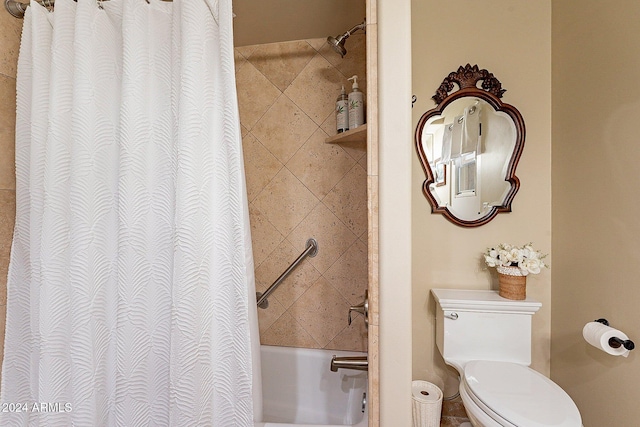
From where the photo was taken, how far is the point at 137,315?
2.66 feet

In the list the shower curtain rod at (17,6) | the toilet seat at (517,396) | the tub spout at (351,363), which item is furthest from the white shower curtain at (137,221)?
the toilet seat at (517,396)

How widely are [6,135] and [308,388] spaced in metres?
1.64

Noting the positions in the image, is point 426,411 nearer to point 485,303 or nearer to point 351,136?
point 485,303

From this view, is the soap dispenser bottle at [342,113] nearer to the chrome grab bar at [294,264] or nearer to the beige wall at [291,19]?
the beige wall at [291,19]

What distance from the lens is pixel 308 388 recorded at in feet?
5.19

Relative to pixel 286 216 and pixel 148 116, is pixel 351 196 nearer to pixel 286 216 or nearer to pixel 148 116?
pixel 286 216

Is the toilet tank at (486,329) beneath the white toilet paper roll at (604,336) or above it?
beneath

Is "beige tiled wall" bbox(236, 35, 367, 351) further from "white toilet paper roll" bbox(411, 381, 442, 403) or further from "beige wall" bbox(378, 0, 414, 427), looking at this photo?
"beige wall" bbox(378, 0, 414, 427)

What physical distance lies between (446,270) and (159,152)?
143cm

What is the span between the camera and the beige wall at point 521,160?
151 centimetres

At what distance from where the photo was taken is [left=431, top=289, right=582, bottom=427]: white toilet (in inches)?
44.4

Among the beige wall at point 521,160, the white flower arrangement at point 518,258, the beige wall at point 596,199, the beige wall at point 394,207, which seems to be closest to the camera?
the beige wall at point 394,207

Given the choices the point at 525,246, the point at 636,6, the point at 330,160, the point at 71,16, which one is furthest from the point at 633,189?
the point at 71,16

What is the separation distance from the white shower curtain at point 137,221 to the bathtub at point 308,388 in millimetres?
863
